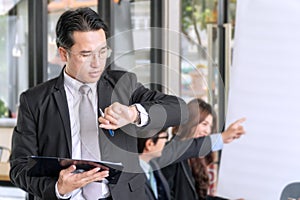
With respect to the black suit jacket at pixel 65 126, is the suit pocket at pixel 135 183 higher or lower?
lower

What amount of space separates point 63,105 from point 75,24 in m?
0.28

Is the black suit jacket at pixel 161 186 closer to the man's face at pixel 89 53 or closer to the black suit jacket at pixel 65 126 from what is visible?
the black suit jacket at pixel 65 126

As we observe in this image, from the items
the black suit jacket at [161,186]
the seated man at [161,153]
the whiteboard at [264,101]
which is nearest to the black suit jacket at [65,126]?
the seated man at [161,153]

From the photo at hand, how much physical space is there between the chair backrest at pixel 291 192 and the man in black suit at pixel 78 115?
4.31 ft

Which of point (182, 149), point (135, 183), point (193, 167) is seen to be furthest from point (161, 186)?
point (135, 183)

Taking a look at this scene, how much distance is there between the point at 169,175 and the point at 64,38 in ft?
4.61

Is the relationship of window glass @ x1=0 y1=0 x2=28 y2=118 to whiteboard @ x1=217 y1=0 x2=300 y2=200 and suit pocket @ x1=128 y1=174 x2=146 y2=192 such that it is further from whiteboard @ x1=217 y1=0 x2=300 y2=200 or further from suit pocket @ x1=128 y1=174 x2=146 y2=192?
suit pocket @ x1=128 y1=174 x2=146 y2=192

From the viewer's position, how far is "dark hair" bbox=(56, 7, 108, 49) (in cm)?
197

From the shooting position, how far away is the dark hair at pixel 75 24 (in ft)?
6.48

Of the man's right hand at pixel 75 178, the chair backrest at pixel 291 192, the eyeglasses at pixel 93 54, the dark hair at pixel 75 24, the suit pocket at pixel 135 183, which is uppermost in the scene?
the dark hair at pixel 75 24

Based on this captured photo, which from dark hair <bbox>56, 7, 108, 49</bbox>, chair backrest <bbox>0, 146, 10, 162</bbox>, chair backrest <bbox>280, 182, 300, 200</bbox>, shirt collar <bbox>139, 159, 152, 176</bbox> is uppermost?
dark hair <bbox>56, 7, 108, 49</bbox>

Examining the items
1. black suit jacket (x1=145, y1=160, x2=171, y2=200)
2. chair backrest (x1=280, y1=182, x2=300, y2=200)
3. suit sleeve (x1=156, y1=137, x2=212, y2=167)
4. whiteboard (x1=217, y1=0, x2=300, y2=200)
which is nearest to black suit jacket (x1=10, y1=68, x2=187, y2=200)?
suit sleeve (x1=156, y1=137, x2=212, y2=167)

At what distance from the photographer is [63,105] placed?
2.09 meters

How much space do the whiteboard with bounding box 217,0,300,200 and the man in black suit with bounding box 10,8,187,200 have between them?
1.63 metres
